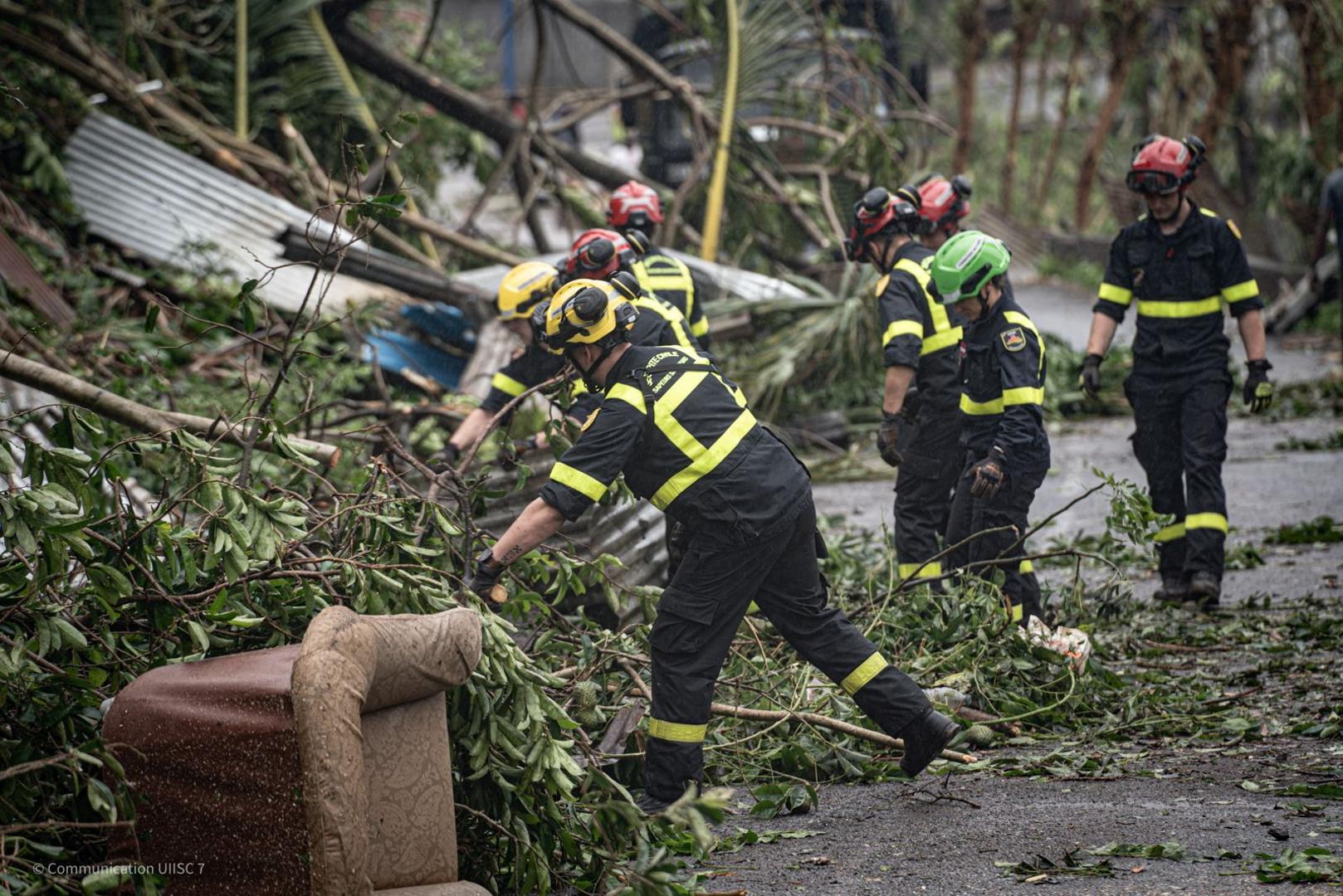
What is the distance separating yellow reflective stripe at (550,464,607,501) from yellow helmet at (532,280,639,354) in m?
0.44

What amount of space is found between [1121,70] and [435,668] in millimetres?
15744

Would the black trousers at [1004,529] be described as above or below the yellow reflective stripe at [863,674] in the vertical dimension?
above

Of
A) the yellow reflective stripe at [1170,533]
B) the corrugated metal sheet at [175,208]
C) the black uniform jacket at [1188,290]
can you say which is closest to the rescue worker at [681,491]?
the yellow reflective stripe at [1170,533]

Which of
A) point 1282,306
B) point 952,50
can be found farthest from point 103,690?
point 952,50

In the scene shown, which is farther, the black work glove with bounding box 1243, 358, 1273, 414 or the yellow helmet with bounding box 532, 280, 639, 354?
the black work glove with bounding box 1243, 358, 1273, 414

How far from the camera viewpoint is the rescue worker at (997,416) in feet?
18.2

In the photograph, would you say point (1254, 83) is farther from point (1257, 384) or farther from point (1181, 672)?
point (1181, 672)

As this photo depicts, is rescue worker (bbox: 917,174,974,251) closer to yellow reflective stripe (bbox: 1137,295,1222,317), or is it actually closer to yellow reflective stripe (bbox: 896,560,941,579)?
yellow reflective stripe (bbox: 1137,295,1222,317)

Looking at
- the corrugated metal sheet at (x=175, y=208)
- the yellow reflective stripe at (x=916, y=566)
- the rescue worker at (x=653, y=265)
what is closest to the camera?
the yellow reflective stripe at (x=916, y=566)

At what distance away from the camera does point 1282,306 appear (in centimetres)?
1324

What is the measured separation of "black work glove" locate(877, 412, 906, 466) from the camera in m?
6.24

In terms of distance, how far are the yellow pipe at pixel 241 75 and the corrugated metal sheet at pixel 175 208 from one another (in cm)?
87

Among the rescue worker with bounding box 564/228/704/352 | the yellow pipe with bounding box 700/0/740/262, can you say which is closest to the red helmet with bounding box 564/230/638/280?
the rescue worker with bounding box 564/228/704/352

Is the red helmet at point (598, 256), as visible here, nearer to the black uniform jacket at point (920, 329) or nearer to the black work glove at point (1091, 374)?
the black uniform jacket at point (920, 329)
